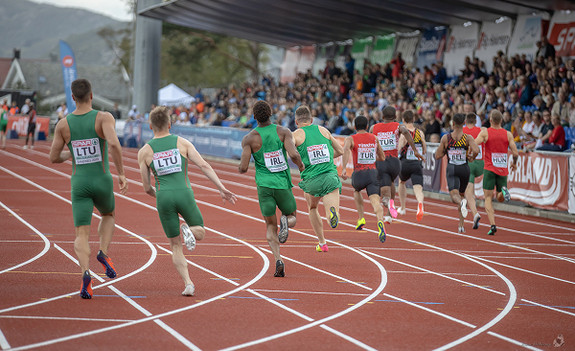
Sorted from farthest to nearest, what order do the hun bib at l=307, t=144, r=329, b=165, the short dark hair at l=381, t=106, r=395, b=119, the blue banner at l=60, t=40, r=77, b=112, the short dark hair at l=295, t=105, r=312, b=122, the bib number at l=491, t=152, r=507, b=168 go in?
the blue banner at l=60, t=40, r=77, b=112, the bib number at l=491, t=152, r=507, b=168, the short dark hair at l=381, t=106, r=395, b=119, the hun bib at l=307, t=144, r=329, b=165, the short dark hair at l=295, t=105, r=312, b=122

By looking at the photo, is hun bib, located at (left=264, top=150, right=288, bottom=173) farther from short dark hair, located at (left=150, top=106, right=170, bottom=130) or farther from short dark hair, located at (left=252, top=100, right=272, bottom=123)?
short dark hair, located at (left=150, top=106, right=170, bottom=130)

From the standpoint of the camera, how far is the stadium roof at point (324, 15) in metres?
27.1

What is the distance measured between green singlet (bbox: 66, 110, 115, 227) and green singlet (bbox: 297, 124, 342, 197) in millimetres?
3698

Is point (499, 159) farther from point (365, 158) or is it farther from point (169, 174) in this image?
point (169, 174)

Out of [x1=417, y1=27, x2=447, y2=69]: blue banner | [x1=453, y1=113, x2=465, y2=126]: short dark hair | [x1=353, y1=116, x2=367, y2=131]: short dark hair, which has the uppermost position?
[x1=417, y1=27, x2=447, y2=69]: blue banner

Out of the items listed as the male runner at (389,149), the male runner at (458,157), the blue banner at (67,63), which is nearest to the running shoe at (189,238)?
the male runner at (389,149)

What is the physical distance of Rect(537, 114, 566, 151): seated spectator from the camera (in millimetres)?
18484

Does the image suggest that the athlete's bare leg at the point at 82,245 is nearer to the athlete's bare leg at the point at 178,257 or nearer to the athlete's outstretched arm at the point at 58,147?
the athlete's outstretched arm at the point at 58,147

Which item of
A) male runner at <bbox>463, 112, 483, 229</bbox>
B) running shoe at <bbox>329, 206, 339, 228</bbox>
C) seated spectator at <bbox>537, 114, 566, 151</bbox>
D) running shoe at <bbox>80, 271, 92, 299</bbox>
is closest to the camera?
running shoe at <bbox>80, 271, 92, 299</bbox>

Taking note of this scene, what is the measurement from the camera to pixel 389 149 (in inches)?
556

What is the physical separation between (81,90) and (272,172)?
8.26ft

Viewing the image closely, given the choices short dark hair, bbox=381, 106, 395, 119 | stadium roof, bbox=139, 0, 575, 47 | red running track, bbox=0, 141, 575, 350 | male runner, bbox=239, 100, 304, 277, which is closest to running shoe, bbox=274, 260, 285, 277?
male runner, bbox=239, 100, 304, 277

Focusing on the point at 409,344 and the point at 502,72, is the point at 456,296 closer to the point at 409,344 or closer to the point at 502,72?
the point at 409,344

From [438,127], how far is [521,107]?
7.79 ft
